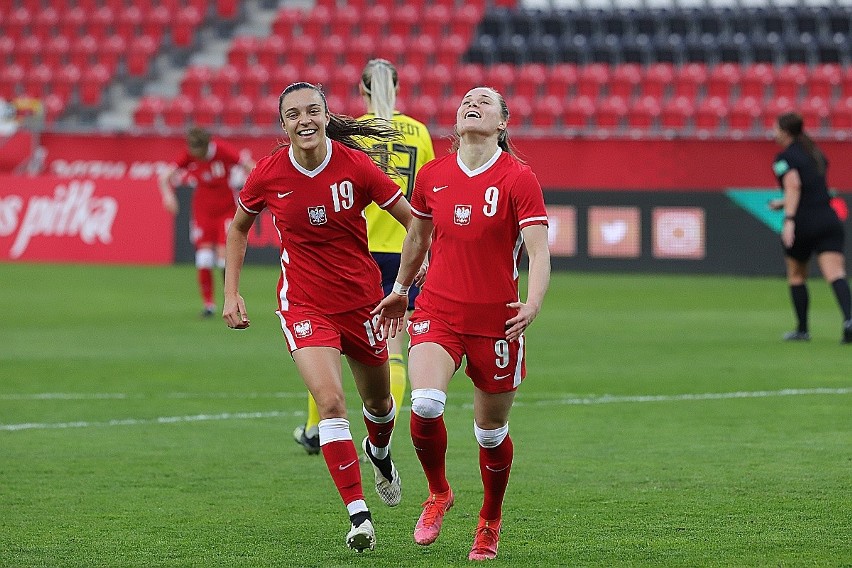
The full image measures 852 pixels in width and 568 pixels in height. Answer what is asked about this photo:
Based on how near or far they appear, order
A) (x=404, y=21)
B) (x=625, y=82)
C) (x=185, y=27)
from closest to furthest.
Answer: (x=625, y=82), (x=404, y=21), (x=185, y=27)

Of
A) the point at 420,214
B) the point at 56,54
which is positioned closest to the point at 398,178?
the point at 420,214

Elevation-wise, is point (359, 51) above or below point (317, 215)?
below

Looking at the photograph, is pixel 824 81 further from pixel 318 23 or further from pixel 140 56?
pixel 140 56

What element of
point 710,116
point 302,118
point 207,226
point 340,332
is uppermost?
point 302,118

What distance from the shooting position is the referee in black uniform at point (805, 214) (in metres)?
14.2

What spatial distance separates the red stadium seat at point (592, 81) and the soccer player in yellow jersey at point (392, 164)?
19.8 metres

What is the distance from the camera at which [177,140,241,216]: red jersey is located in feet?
56.0

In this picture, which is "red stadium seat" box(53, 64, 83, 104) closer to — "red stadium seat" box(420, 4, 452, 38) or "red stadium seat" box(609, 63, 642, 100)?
"red stadium seat" box(420, 4, 452, 38)

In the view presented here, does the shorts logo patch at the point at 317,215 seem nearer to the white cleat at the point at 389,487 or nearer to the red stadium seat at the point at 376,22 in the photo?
the white cleat at the point at 389,487

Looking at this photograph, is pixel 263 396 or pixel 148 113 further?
pixel 148 113

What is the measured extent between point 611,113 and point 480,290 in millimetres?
21275

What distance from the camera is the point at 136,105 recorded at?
3045 cm

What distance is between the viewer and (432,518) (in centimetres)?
625

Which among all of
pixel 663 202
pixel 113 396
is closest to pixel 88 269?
pixel 663 202
